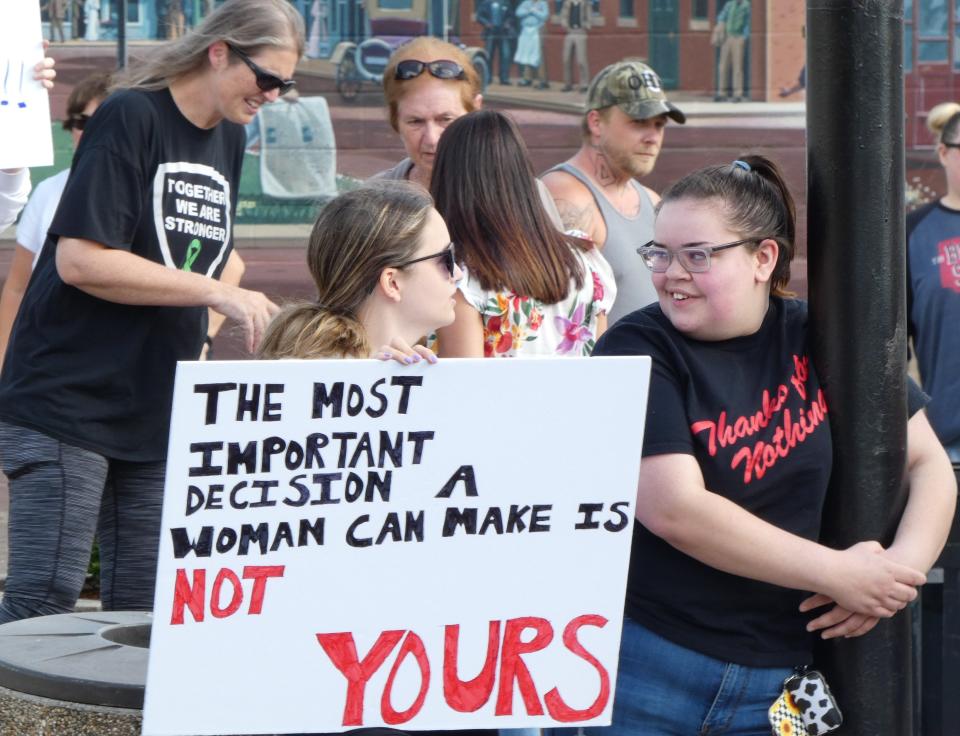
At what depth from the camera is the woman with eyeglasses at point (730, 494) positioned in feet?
8.21

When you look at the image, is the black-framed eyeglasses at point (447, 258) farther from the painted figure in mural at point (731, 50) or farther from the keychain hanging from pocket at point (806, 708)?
Result: the painted figure in mural at point (731, 50)

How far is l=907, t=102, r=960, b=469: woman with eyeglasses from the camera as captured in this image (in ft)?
16.9

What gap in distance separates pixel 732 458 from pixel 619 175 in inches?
93.4

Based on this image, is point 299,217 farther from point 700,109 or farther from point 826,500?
point 826,500

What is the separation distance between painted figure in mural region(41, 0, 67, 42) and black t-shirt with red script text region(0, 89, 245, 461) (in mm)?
7434

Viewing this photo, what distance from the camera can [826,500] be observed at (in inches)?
104

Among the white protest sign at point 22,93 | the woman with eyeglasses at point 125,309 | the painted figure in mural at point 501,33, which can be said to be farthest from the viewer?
the painted figure in mural at point 501,33

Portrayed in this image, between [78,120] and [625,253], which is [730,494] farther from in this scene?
[78,120]

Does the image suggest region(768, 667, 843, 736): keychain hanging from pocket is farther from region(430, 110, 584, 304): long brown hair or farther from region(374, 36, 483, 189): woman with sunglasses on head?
region(374, 36, 483, 189): woman with sunglasses on head

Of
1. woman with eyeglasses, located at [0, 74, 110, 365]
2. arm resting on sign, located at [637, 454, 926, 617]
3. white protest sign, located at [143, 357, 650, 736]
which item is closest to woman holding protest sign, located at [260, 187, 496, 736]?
white protest sign, located at [143, 357, 650, 736]

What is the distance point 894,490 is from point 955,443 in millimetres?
2636

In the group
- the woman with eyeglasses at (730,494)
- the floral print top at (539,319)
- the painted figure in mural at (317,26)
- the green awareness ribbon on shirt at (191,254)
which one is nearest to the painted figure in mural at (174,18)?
Answer: the painted figure in mural at (317,26)

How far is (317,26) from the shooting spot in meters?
10.8

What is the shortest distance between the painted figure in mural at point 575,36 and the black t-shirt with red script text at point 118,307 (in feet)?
25.4
